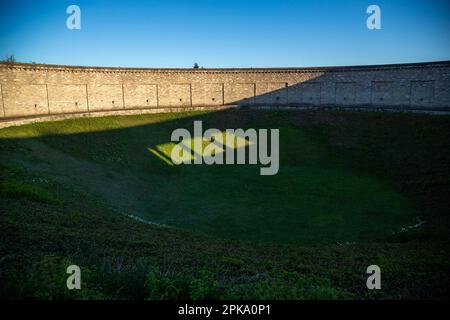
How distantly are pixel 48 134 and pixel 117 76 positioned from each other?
13.3 meters

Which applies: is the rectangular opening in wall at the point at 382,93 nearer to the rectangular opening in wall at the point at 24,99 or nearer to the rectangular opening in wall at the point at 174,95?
the rectangular opening in wall at the point at 174,95

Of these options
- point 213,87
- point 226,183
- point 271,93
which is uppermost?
point 213,87

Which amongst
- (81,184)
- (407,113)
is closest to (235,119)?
(407,113)

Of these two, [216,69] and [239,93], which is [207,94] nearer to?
[216,69]

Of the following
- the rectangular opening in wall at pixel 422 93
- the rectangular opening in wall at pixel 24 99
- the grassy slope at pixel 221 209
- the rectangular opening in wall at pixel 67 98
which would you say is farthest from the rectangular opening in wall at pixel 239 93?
the rectangular opening in wall at pixel 24 99

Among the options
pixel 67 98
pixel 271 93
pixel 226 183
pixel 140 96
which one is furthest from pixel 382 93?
pixel 67 98

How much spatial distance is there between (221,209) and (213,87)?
1017 inches

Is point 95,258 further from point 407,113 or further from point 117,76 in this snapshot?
point 117,76

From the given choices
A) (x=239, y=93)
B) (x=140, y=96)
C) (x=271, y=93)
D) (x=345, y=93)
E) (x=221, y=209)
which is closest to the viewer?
(x=221, y=209)

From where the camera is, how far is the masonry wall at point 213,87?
3094cm

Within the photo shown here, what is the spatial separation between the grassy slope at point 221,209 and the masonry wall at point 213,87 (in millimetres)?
5293

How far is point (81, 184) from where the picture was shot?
18.0 meters

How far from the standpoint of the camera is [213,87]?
4056 centimetres

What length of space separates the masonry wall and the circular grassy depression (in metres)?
5.08
